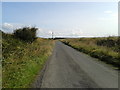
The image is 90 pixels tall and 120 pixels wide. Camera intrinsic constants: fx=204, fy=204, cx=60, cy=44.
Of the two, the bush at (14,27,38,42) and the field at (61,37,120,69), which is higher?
the bush at (14,27,38,42)

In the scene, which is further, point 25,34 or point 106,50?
point 25,34

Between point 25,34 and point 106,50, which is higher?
point 25,34

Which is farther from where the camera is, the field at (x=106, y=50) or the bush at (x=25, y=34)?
the bush at (x=25, y=34)

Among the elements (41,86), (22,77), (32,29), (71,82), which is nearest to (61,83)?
(71,82)

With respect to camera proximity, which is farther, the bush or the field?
the bush

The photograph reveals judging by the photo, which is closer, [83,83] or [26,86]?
[26,86]

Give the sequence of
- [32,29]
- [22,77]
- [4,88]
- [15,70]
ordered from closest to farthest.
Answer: [4,88]
[22,77]
[15,70]
[32,29]

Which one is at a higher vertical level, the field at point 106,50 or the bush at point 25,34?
the bush at point 25,34

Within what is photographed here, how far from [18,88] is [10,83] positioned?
2.41 feet

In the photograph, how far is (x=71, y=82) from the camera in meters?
9.57

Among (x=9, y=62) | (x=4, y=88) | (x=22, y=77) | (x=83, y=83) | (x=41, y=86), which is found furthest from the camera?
(x=9, y=62)

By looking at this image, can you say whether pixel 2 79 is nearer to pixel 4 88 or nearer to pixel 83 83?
pixel 4 88

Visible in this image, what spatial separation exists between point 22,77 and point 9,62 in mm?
3888

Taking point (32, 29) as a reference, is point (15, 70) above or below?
below
